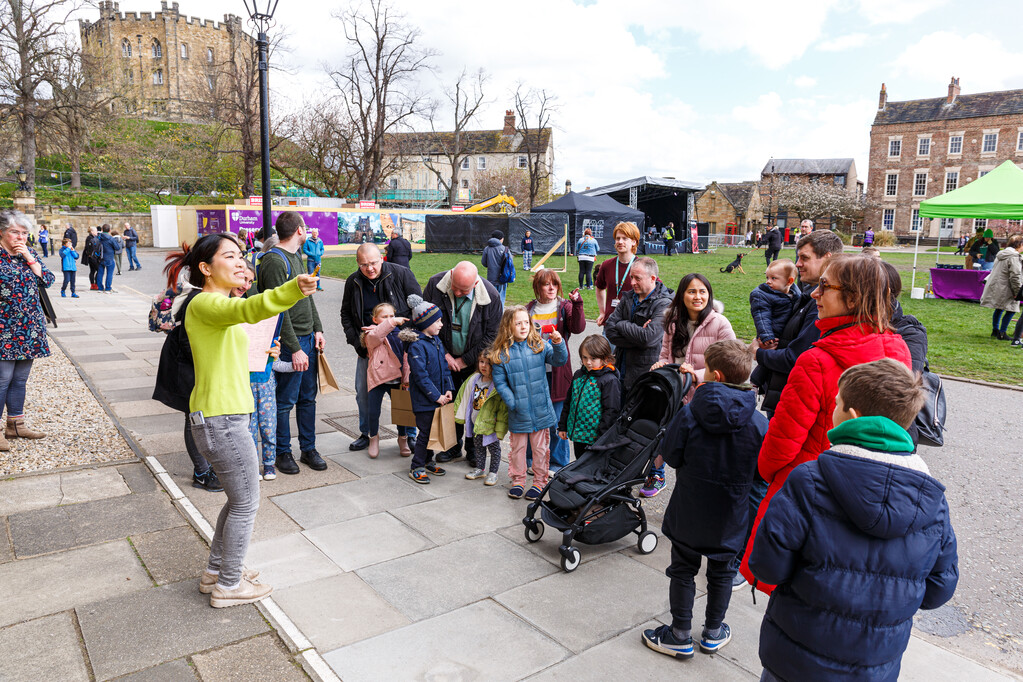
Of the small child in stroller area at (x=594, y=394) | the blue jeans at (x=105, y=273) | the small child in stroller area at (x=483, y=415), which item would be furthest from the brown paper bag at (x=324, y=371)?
the blue jeans at (x=105, y=273)

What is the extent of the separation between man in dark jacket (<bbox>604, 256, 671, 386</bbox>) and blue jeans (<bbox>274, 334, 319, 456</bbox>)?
2481 mm

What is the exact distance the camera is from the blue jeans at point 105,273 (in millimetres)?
18969

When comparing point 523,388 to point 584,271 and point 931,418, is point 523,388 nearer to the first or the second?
point 931,418

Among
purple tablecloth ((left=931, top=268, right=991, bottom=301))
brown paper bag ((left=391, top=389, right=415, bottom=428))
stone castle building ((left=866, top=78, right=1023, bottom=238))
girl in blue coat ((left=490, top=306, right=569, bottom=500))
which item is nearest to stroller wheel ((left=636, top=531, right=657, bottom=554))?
girl in blue coat ((left=490, top=306, right=569, bottom=500))

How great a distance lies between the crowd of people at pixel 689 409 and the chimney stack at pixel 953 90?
68.2m

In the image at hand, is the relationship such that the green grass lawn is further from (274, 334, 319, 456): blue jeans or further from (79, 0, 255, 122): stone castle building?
(79, 0, 255, 122): stone castle building

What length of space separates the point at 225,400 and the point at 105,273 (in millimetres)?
19949

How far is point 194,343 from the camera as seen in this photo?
330 centimetres

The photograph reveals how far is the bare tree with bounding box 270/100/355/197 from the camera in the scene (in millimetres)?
46062

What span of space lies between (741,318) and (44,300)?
11738mm

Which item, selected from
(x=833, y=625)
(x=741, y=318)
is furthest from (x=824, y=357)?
(x=741, y=318)

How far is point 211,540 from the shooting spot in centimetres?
419

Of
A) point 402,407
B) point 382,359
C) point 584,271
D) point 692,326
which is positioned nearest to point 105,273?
point 584,271

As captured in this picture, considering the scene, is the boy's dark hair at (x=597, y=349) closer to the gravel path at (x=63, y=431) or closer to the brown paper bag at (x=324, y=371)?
the brown paper bag at (x=324, y=371)
